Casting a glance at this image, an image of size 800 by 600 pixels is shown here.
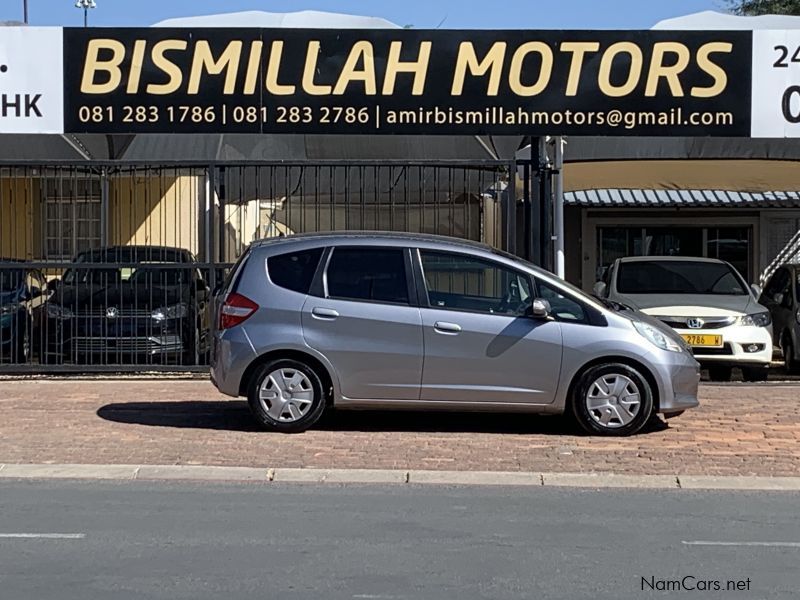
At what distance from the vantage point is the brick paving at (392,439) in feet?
28.3

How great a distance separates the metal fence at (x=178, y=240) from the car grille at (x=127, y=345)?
0.04ft

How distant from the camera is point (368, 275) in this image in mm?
9570

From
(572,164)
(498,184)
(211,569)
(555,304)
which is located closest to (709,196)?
(572,164)

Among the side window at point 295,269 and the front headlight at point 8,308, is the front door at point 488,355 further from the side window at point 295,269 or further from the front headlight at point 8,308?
the front headlight at point 8,308

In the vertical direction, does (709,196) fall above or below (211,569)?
above

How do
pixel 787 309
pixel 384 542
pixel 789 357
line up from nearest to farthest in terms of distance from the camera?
pixel 384 542 < pixel 789 357 < pixel 787 309

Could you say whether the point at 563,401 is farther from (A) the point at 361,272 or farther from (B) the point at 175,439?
(B) the point at 175,439

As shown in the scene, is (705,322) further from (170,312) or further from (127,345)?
(127,345)

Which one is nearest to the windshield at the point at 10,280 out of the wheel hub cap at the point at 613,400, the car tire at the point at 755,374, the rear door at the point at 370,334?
the rear door at the point at 370,334

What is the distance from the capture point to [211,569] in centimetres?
581

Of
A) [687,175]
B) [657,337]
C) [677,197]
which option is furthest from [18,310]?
[687,175]

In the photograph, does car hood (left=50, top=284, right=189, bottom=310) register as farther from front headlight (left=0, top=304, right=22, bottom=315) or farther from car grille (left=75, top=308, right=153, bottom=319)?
front headlight (left=0, top=304, right=22, bottom=315)

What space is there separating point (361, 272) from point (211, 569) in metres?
4.18

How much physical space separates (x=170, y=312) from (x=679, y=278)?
671 centimetres
